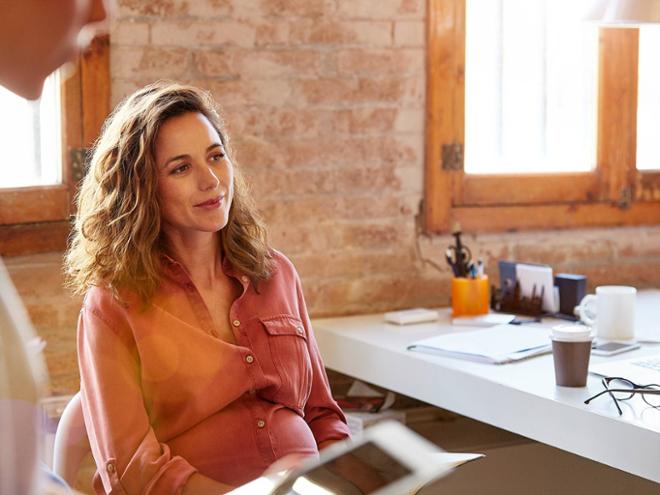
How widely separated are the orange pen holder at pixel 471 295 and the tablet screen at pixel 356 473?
2.04 meters

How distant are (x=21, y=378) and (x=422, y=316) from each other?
2327 millimetres

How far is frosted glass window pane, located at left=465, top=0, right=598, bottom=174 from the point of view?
11.6 ft

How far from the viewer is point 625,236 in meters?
3.78

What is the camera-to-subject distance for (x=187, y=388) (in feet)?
7.28

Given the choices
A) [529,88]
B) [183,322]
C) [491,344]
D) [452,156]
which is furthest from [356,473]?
[529,88]

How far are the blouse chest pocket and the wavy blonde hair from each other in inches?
4.7

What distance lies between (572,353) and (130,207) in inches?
39.1

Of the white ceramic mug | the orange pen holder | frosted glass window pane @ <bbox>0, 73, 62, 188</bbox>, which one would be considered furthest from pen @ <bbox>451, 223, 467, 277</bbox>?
frosted glass window pane @ <bbox>0, 73, 62, 188</bbox>

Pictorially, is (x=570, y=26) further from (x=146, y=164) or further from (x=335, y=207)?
(x=146, y=164)

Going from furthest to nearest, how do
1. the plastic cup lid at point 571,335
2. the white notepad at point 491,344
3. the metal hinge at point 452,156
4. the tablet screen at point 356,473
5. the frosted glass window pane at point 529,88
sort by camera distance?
1. the frosted glass window pane at point 529,88
2. the metal hinge at point 452,156
3. the white notepad at point 491,344
4. the plastic cup lid at point 571,335
5. the tablet screen at point 356,473

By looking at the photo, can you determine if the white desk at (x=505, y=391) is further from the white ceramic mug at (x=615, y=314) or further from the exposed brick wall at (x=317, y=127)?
the exposed brick wall at (x=317, y=127)

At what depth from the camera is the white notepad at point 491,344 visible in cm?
264

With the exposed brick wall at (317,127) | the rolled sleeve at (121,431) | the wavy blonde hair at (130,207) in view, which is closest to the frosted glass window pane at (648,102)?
the exposed brick wall at (317,127)

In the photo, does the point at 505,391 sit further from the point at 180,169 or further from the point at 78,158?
the point at 78,158
